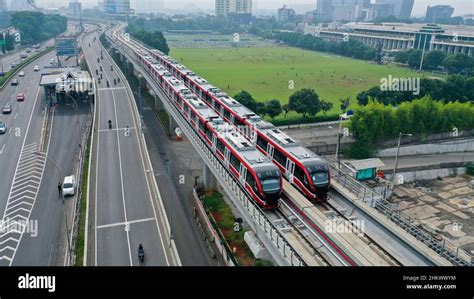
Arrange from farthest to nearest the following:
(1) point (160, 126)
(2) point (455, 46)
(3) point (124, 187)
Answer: (2) point (455, 46), (1) point (160, 126), (3) point (124, 187)

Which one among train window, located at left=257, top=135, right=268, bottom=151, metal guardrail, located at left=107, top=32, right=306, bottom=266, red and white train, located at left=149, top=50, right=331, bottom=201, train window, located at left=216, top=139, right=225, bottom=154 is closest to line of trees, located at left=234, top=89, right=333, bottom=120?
red and white train, located at left=149, top=50, right=331, bottom=201

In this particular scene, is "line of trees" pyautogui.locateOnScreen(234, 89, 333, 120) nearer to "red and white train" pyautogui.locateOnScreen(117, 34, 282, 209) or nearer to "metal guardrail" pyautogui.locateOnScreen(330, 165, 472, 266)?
"red and white train" pyautogui.locateOnScreen(117, 34, 282, 209)

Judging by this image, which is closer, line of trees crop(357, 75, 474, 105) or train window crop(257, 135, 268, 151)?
train window crop(257, 135, 268, 151)

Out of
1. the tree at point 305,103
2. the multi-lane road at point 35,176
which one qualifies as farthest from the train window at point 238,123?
the tree at point 305,103

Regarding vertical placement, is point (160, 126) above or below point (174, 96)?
below

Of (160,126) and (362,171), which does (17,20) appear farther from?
(362,171)
